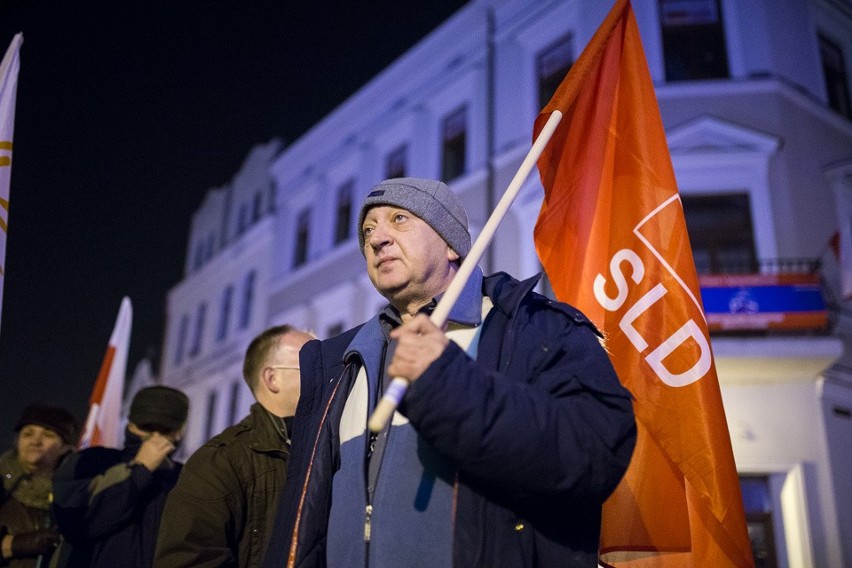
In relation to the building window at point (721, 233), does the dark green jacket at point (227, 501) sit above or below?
below

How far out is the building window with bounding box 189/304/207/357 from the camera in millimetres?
21531

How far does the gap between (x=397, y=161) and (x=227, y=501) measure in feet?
40.3

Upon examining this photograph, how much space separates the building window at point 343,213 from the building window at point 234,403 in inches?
195

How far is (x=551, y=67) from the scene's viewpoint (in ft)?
37.0

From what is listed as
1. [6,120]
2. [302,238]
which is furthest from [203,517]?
[302,238]

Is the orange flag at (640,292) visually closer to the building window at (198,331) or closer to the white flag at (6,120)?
the white flag at (6,120)

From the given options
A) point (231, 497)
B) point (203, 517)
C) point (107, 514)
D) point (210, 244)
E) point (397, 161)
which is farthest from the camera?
point (210, 244)

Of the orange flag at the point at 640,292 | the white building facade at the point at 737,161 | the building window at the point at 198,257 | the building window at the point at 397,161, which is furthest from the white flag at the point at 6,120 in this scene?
the building window at the point at 198,257

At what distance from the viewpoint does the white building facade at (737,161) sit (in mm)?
8797

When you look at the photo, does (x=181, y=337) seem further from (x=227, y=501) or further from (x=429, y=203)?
(x=429, y=203)

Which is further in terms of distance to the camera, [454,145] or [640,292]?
[454,145]

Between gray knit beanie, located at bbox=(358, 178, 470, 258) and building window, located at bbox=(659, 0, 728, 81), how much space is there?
9.30m

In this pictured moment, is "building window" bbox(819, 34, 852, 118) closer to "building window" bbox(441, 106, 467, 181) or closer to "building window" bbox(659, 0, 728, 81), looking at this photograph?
"building window" bbox(659, 0, 728, 81)

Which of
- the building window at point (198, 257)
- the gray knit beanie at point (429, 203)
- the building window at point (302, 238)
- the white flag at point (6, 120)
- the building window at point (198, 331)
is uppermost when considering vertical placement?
the building window at point (198, 257)
